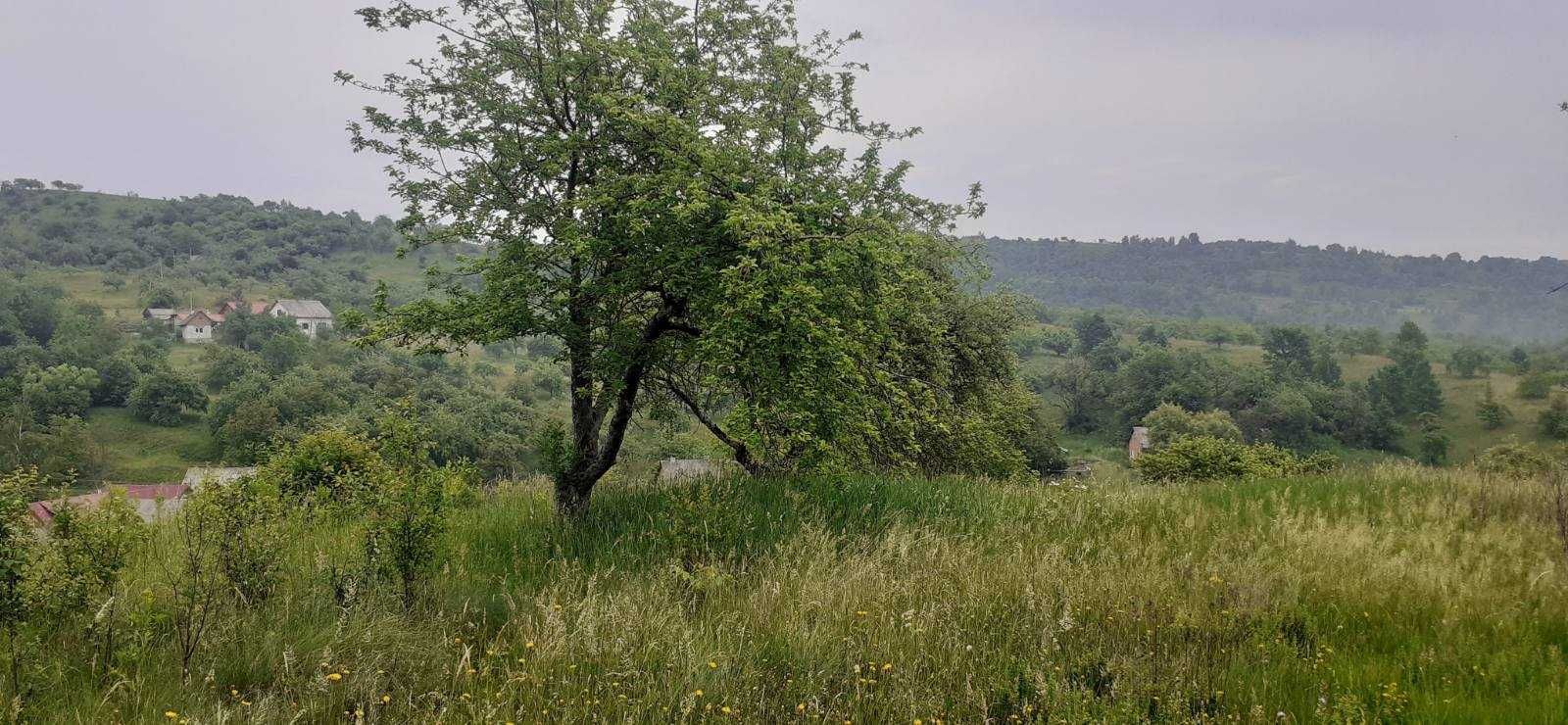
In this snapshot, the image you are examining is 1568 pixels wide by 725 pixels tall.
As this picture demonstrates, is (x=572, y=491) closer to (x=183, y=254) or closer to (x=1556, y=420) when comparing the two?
(x=1556, y=420)

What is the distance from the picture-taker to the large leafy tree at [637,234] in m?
7.25

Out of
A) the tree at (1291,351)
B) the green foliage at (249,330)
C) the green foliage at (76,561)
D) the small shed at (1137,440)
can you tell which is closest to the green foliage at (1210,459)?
the green foliage at (76,561)

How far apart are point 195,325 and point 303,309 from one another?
17.5 meters

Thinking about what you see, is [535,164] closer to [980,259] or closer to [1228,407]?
[980,259]

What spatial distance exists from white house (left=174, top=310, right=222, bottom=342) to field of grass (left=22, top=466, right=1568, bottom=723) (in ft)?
480

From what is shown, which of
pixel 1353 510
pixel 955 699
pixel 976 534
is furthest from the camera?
pixel 1353 510

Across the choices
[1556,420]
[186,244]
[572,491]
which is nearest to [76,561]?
[572,491]

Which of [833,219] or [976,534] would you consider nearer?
[976,534]

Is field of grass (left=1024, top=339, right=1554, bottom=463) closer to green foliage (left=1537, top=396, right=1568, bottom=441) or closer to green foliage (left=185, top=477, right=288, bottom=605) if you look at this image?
green foliage (left=1537, top=396, right=1568, bottom=441)

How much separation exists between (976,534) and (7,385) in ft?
363

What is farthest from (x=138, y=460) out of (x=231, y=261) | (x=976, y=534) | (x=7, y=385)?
(x=231, y=261)

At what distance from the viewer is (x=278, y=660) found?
160 inches

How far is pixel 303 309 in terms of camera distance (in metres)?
137

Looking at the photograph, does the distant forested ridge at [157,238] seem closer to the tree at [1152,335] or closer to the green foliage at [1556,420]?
the tree at [1152,335]
